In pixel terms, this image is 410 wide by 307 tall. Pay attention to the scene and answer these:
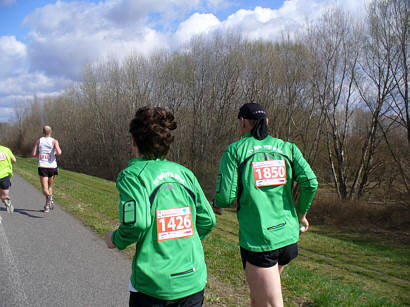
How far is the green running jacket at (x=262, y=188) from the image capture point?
265 centimetres

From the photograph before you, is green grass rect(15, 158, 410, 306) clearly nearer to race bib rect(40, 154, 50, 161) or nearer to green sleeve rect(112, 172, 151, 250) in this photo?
race bib rect(40, 154, 50, 161)

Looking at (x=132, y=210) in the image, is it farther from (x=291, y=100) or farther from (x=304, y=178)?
(x=291, y=100)

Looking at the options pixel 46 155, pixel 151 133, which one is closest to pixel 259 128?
pixel 151 133

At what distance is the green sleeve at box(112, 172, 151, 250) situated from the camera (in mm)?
1831

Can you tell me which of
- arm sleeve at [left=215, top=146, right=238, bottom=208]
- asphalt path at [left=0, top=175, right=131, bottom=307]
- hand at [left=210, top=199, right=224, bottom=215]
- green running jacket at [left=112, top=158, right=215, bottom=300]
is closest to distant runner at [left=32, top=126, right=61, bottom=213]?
asphalt path at [left=0, top=175, right=131, bottom=307]

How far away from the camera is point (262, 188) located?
8.86 feet

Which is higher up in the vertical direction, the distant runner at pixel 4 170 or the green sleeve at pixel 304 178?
the green sleeve at pixel 304 178

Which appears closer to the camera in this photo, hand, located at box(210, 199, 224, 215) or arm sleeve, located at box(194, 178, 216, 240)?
arm sleeve, located at box(194, 178, 216, 240)

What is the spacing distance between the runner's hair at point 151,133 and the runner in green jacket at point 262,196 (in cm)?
76

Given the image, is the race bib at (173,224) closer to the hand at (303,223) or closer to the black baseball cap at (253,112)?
A: the black baseball cap at (253,112)

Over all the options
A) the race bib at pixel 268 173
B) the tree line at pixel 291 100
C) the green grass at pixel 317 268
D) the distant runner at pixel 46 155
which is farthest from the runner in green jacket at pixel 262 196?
the tree line at pixel 291 100

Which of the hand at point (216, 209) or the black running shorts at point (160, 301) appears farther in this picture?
the hand at point (216, 209)

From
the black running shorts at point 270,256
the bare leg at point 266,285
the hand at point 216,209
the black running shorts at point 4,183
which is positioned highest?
the hand at point 216,209

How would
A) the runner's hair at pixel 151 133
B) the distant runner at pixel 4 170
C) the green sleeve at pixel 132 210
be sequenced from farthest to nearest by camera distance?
the distant runner at pixel 4 170 < the runner's hair at pixel 151 133 < the green sleeve at pixel 132 210
